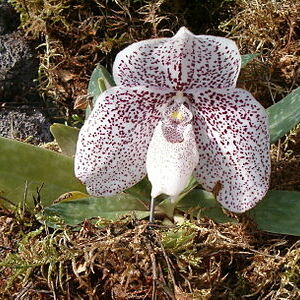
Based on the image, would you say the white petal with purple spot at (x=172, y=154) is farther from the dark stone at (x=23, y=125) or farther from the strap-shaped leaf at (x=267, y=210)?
the dark stone at (x=23, y=125)

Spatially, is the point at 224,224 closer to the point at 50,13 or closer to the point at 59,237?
the point at 59,237

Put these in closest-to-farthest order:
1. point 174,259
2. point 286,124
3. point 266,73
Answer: point 174,259
point 286,124
point 266,73

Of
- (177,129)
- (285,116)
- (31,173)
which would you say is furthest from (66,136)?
(285,116)

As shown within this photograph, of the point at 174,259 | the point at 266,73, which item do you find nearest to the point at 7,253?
the point at 174,259

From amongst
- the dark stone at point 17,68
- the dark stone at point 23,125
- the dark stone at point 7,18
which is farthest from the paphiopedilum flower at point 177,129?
the dark stone at point 7,18

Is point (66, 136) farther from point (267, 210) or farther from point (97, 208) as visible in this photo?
point (267, 210)

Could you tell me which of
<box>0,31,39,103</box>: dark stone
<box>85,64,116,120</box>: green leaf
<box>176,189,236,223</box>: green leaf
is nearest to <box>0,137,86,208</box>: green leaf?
<box>85,64,116,120</box>: green leaf
